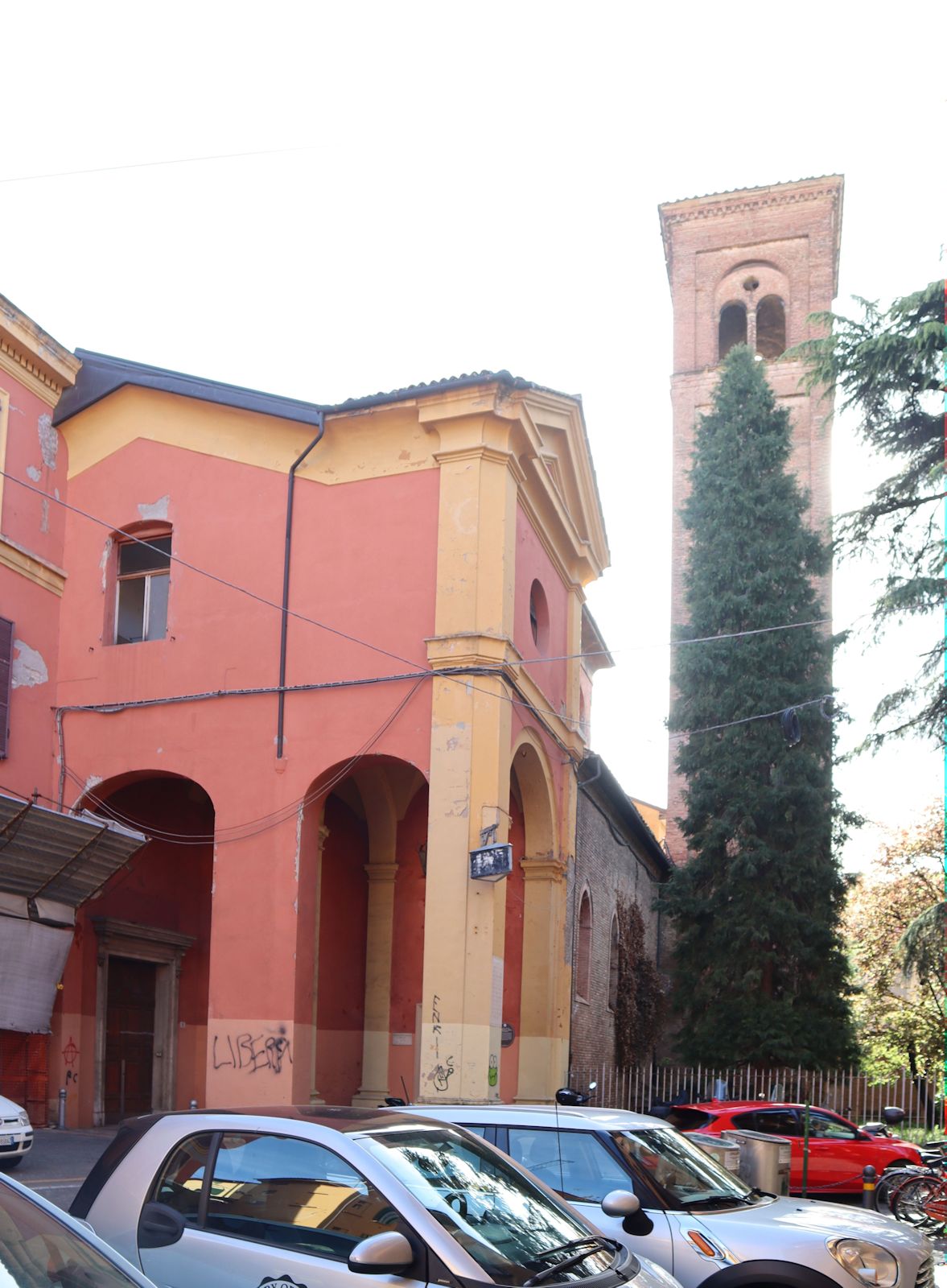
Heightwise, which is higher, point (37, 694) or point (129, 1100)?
point (37, 694)

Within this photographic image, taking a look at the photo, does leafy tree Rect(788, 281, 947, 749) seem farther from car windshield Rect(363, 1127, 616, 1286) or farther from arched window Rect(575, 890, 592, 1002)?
car windshield Rect(363, 1127, 616, 1286)

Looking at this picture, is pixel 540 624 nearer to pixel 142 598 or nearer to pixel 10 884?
pixel 142 598

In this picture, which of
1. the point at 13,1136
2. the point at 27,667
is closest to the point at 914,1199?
the point at 13,1136

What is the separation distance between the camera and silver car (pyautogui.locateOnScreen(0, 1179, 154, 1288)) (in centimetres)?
347

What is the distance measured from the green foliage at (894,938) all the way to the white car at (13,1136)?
27257 mm

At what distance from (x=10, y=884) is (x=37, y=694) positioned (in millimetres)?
2830

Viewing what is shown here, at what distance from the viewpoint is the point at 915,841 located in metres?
36.3

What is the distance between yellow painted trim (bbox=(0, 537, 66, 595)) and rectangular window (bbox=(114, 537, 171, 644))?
803 mm

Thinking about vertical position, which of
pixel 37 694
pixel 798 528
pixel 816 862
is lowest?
pixel 816 862

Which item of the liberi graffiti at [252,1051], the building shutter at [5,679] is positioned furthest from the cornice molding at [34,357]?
the liberi graffiti at [252,1051]

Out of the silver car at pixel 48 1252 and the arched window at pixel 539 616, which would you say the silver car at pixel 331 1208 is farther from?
the arched window at pixel 539 616

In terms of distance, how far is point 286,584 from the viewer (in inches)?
656

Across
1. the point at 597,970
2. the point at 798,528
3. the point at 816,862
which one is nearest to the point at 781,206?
the point at 798,528

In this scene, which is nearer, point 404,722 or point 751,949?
point 404,722
